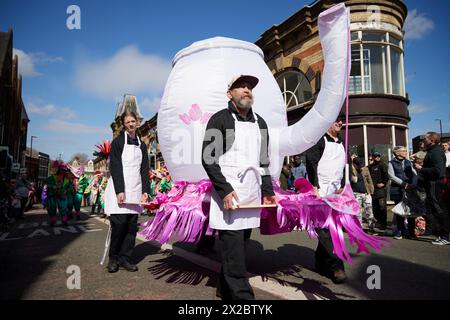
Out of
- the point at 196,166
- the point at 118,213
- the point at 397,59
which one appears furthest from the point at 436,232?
the point at 397,59

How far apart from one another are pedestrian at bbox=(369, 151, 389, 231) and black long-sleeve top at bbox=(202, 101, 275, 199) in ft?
17.4

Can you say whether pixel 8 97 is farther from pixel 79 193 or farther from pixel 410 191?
pixel 410 191

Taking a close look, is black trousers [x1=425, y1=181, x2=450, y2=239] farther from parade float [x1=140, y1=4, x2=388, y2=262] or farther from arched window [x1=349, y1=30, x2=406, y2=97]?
arched window [x1=349, y1=30, x2=406, y2=97]

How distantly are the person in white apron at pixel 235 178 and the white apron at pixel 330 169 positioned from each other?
3.33 ft

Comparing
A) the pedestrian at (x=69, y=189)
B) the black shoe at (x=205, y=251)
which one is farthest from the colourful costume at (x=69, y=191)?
the black shoe at (x=205, y=251)

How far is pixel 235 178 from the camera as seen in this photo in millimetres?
2658

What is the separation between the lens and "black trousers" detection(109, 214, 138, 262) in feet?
13.1

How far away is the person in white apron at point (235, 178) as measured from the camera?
256 cm

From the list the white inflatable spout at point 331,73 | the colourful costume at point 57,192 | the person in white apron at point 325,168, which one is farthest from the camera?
the colourful costume at point 57,192

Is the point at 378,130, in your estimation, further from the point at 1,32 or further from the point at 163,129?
the point at 1,32

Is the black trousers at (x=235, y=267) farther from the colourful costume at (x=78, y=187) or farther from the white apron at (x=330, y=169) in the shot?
the colourful costume at (x=78, y=187)

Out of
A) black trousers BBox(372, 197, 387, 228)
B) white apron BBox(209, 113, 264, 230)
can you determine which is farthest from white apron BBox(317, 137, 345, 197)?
black trousers BBox(372, 197, 387, 228)

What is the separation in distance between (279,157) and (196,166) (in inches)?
35.8

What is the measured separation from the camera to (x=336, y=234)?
2.73m
